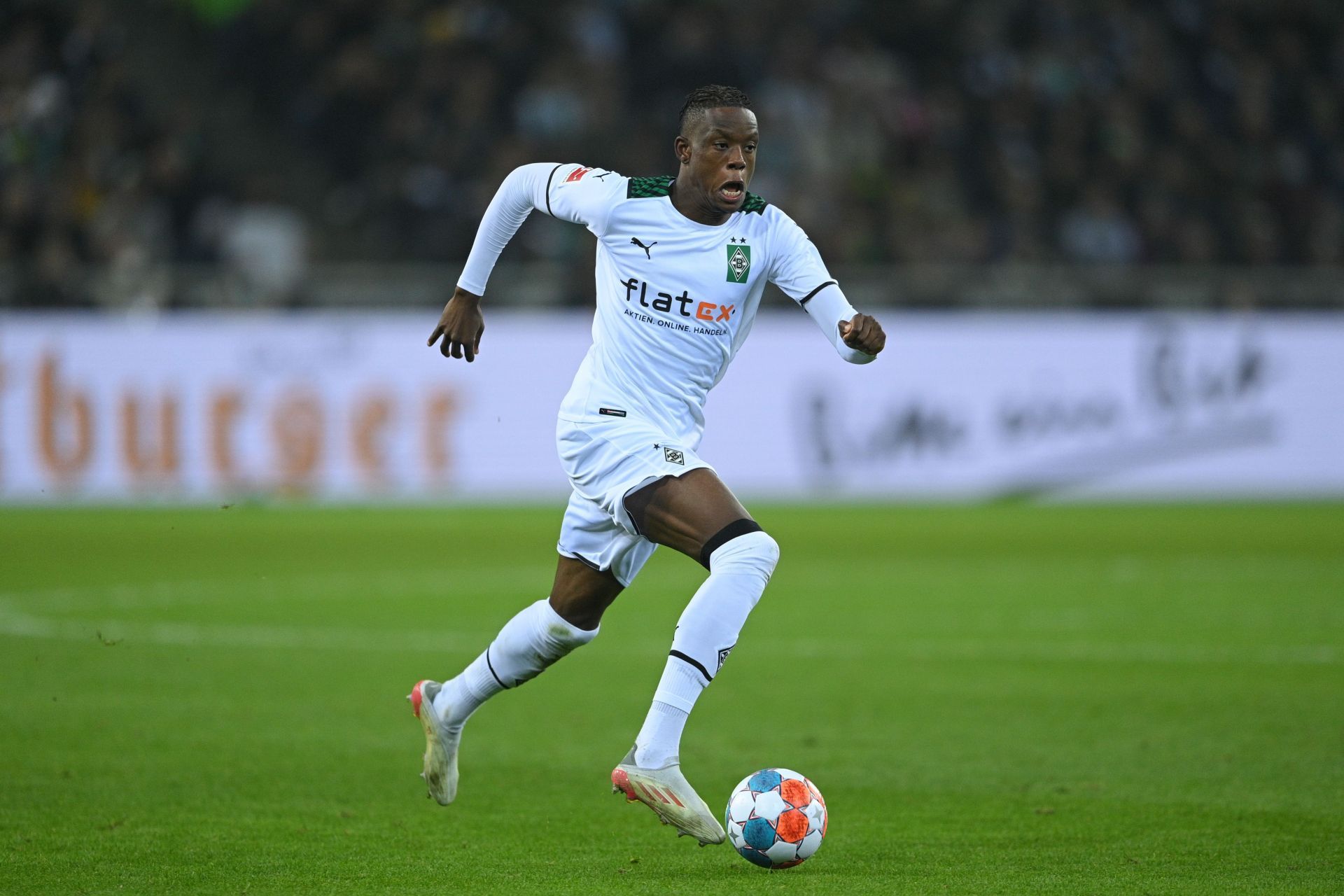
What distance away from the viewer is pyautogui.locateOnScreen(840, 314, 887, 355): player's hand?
5.60m

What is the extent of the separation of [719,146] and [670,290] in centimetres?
51

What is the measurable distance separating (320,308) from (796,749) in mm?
13601

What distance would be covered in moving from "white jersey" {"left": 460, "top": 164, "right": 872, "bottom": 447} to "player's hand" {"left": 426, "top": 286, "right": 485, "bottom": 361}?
0.42 m

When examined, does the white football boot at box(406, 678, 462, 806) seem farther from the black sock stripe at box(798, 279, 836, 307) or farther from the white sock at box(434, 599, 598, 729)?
the black sock stripe at box(798, 279, 836, 307)


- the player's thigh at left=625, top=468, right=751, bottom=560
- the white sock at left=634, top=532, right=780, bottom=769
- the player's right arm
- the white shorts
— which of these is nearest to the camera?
the white sock at left=634, top=532, right=780, bottom=769

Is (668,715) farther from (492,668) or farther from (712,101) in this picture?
(712,101)

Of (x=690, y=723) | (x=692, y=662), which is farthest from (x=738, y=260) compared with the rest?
(x=690, y=723)

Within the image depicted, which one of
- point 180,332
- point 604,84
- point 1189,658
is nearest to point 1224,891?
point 1189,658

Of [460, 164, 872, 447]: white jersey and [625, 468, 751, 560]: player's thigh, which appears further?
[460, 164, 872, 447]: white jersey

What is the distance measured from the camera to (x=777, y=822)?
17.1 ft

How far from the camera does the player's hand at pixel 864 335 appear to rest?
A: 18.4 ft

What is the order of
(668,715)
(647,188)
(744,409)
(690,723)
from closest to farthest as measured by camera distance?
(668,715)
(647,188)
(690,723)
(744,409)

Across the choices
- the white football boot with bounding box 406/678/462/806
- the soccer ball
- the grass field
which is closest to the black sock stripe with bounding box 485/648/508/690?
the white football boot with bounding box 406/678/462/806

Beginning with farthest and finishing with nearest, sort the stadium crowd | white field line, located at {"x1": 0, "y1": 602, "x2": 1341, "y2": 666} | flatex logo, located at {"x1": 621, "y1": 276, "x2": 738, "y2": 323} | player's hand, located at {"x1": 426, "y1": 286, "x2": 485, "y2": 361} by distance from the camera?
the stadium crowd → white field line, located at {"x1": 0, "y1": 602, "x2": 1341, "y2": 666} → player's hand, located at {"x1": 426, "y1": 286, "x2": 485, "y2": 361} → flatex logo, located at {"x1": 621, "y1": 276, "x2": 738, "y2": 323}
